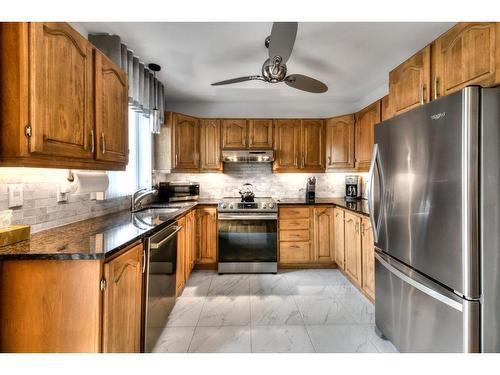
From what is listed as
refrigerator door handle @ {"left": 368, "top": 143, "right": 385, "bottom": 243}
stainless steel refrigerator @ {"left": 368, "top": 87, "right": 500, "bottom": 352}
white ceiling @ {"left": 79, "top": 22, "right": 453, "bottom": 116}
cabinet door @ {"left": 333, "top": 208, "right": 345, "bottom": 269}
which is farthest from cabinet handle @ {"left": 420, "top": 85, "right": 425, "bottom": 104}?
cabinet door @ {"left": 333, "top": 208, "right": 345, "bottom": 269}

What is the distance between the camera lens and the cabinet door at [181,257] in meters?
2.40

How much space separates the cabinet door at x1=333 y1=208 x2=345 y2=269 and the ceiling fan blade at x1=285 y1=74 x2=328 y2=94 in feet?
4.92

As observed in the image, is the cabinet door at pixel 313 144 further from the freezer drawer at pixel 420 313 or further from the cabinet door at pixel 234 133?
the freezer drawer at pixel 420 313

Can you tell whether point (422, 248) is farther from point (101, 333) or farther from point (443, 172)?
point (101, 333)

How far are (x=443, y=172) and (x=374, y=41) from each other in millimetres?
1509

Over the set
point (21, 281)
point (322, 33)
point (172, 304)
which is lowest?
point (172, 304)

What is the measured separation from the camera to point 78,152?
1.33 m

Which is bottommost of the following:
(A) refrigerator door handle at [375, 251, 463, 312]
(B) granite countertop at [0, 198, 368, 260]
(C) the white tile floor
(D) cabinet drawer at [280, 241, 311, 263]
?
(C) the white tile floor

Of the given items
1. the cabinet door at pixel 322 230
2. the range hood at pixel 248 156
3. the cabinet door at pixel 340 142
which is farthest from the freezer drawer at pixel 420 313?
the range hood at pixel 248 156

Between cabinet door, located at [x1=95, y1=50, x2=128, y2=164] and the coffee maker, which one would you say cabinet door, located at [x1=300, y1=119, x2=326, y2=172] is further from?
cabinet door, located at [x1=95, y1=50, x2=128, y2=164]

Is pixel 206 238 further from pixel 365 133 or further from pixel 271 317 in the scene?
pixel 365 133

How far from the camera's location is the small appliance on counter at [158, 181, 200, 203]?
3357 millimetres

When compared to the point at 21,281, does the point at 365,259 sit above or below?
below

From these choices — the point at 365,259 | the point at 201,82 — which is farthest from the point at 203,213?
the point at 365,259
